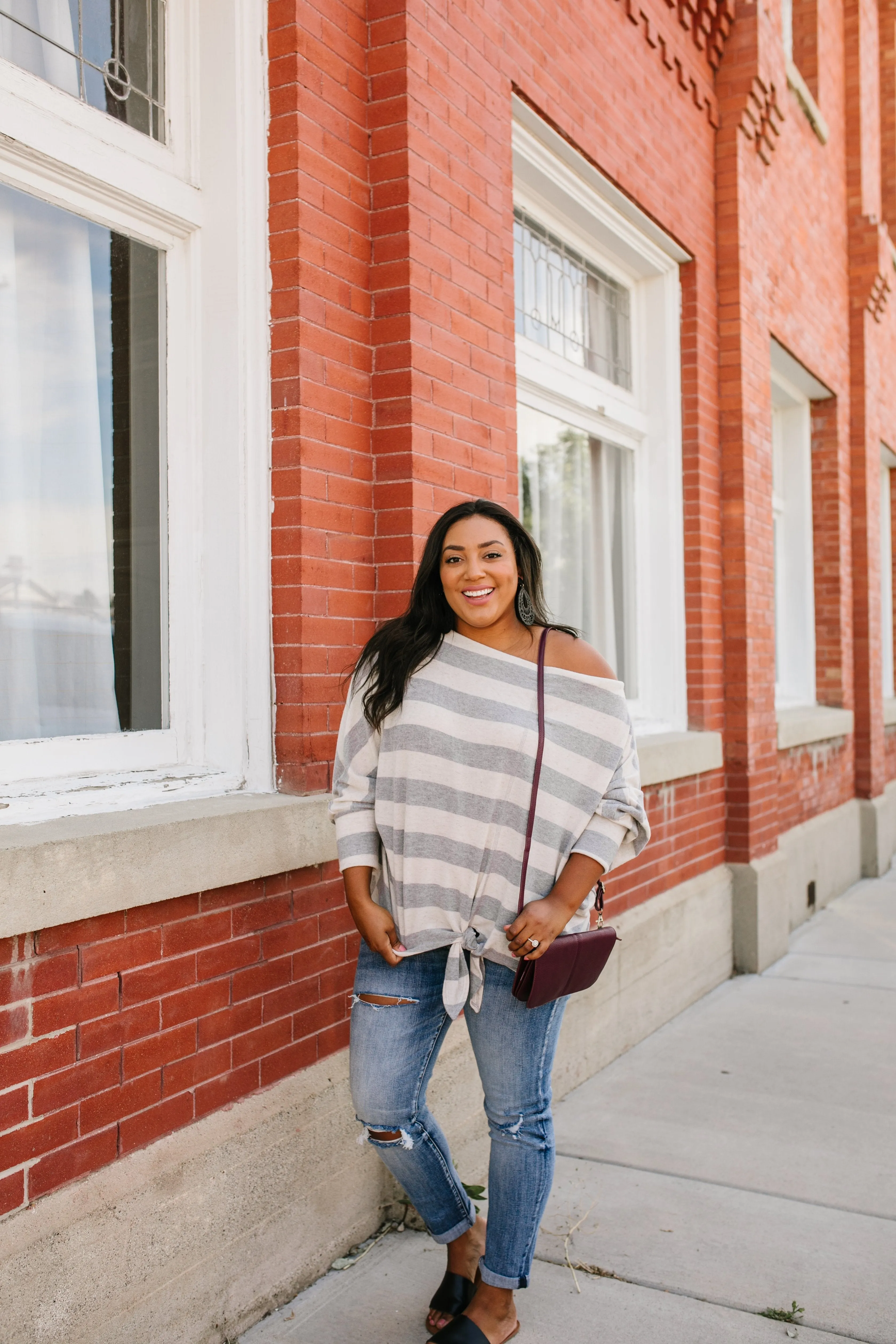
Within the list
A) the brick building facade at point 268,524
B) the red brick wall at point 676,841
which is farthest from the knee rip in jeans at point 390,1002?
the red brick wall at point 676,841

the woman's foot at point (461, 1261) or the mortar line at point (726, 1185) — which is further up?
the woman's foot at point (461, 1261)

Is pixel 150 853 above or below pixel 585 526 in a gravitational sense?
below

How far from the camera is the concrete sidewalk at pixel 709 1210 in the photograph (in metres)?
2.88

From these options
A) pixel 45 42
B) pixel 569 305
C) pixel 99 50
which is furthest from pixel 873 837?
pixel 45 42

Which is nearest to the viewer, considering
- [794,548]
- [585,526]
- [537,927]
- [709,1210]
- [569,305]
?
[537,927]

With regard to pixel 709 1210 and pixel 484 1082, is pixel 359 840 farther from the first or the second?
pixel 709 1210

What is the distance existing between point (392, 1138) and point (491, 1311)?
1.67ft

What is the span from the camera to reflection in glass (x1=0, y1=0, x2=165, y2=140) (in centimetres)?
273

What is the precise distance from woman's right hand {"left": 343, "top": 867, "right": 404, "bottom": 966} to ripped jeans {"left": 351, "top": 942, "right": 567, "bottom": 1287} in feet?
0.18

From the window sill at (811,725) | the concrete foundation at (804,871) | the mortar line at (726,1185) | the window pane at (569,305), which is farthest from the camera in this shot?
the window sill at (811,725)

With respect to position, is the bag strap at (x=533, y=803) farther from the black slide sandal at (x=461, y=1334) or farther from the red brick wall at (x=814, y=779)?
the red brick wall at (x=814, y=779)

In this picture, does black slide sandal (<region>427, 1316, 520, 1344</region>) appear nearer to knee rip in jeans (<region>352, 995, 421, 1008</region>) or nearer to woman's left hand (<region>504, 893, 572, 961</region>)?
knee rip in jeans (<region>352, 995, 421, 1008</region>)

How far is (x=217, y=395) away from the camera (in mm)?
3188

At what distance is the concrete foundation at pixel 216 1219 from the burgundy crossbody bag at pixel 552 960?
0.89 meters
